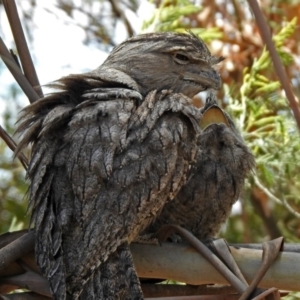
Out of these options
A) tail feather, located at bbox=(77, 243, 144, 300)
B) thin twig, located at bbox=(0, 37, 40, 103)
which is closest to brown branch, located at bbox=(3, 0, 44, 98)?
thin twig, located at bbox=(0, 37, 40, 103)

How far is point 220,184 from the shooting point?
2230mm

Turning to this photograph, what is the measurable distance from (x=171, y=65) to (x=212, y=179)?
15.6 inches

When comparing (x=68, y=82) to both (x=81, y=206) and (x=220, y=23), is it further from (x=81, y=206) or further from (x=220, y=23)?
(x=220, y=23)

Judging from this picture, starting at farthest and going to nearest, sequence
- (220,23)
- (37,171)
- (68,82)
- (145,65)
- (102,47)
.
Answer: (102,47)
(220,23)
(145,65)
(68,82)
(37,171)

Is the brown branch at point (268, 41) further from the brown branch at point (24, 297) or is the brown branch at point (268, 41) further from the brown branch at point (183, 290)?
→ the brown branch at point (24, 297)

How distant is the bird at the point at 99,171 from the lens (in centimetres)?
170

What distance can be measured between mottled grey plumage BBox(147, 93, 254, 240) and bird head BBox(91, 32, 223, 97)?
3.8 inches

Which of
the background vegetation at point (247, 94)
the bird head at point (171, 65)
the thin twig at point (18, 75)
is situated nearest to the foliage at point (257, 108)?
the background vegetation at point (247, 94)

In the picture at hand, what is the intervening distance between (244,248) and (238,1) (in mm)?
2835

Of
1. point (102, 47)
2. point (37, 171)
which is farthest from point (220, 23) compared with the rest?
point (37, 171)

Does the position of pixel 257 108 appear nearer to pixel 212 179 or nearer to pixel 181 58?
pixel 181 58

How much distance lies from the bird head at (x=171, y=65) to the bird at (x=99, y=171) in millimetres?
276

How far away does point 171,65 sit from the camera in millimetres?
2363

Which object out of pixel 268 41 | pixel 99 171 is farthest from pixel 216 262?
pixel 268 41
